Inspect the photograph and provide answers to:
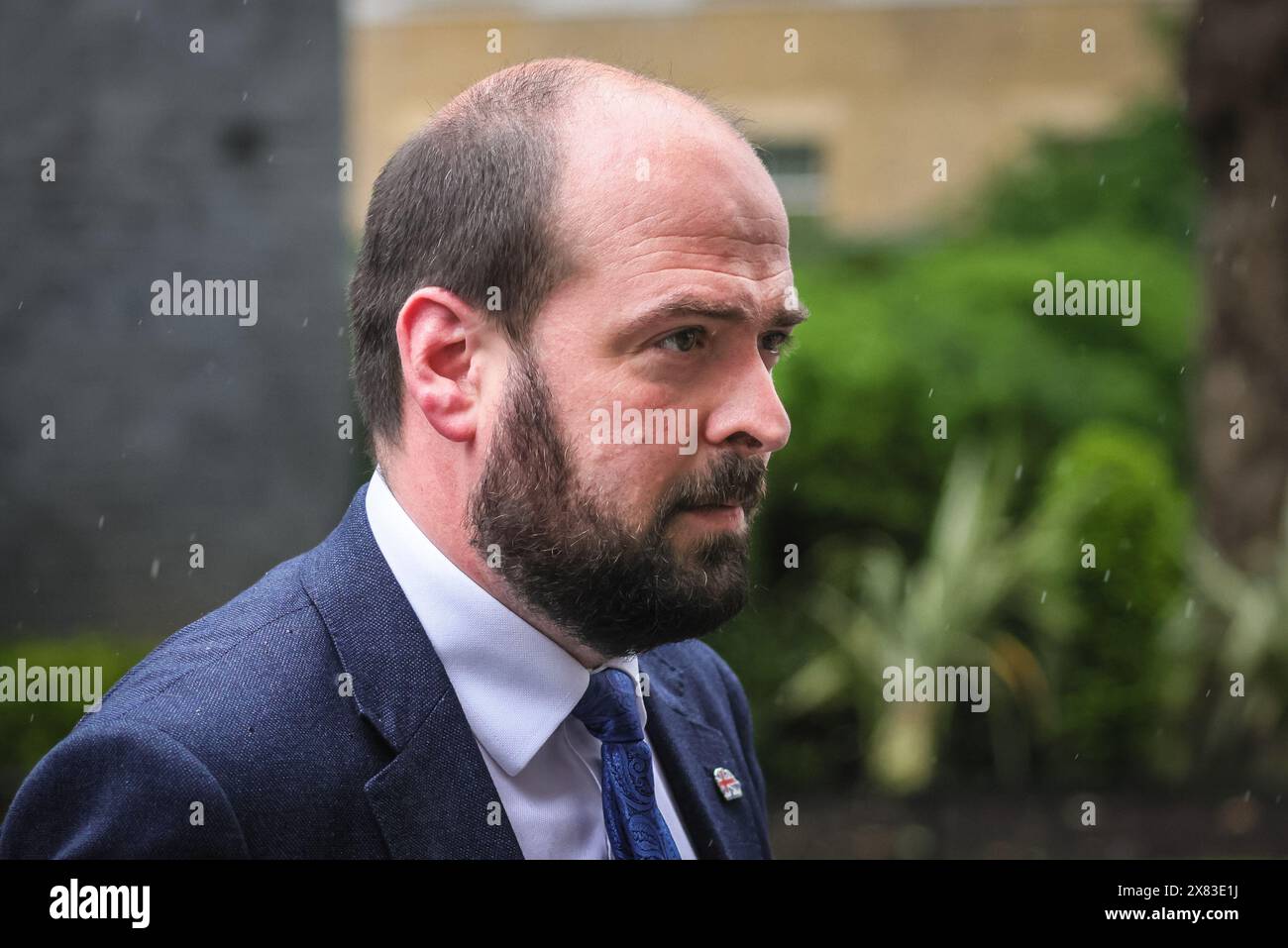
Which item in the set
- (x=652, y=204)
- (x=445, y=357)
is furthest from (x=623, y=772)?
(x=652, y=204)

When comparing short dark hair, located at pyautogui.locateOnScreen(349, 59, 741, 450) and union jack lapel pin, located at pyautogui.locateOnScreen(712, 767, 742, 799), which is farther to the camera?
union jack lapel pin, located at pyautogui.locateOnScreen(712, 767, 742, 799)

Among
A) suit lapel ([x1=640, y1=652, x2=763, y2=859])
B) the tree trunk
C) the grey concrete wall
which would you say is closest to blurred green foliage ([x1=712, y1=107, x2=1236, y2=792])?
the tree trunk

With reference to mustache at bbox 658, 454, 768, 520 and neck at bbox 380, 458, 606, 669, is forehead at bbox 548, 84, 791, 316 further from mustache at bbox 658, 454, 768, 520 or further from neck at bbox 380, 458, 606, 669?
neck at bbox 380, 458, 606, 669

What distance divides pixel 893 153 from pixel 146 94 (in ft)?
31.0

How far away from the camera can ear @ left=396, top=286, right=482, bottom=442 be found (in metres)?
2.09

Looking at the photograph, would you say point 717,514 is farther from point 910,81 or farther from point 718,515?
point 910,81

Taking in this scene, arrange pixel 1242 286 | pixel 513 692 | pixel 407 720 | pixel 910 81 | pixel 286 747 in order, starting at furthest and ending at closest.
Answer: pixel 910 81
pixel 1242 286
pixel 513 692
pixel 407 720
pixel 286 747

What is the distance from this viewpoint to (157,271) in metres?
6.28

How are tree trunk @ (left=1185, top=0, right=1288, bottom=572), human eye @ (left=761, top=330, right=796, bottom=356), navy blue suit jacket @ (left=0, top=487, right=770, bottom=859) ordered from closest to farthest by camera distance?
navy blue suit jacket @ (left=0, top=487, right=770, bottom=859) < human eye @ (left=761, top=330, right=796, bottom=356) < tree trunk @ (left=1185, top=0, right=1288, bottom=572)

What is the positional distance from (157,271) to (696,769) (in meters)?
4.75

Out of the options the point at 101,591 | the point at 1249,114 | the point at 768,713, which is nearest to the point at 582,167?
the point at 768,713

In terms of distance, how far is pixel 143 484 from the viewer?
Answer: 247 inches

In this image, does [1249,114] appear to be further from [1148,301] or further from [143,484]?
[143,484]

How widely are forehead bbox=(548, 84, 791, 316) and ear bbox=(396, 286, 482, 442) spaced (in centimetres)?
20
